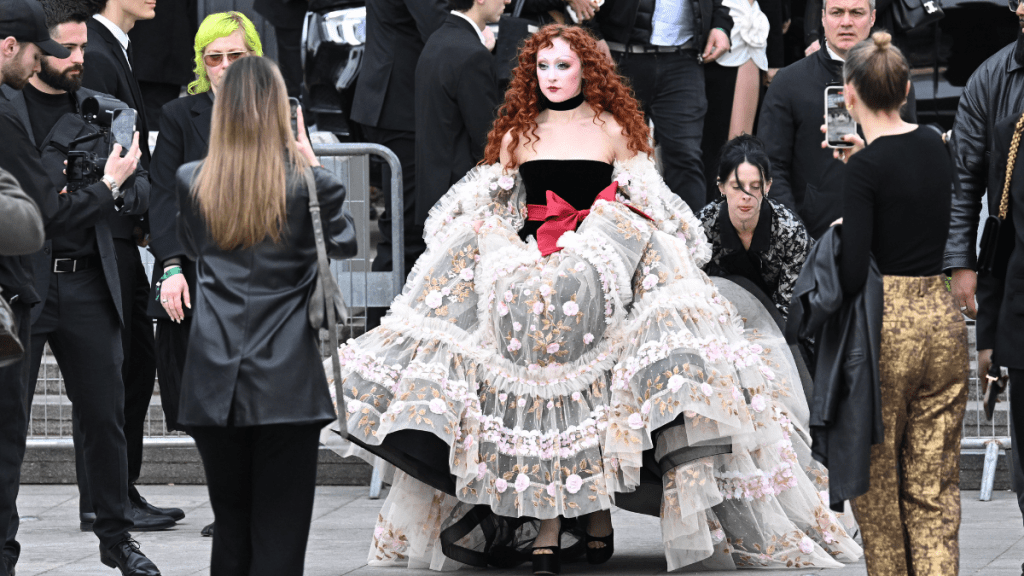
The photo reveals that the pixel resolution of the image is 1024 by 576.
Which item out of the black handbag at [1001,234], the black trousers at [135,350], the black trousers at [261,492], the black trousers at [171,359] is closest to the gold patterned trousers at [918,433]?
the black handbag at [1001,234]

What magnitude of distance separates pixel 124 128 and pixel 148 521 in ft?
7.30

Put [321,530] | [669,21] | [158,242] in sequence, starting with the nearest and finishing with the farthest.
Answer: [158,242]
[321,530]
[669,21]

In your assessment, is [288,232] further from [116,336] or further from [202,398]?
[116,336]

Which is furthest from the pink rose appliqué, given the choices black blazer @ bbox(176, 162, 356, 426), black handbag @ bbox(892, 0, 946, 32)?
black handbag @ bbox(892, 0, 946, 32)

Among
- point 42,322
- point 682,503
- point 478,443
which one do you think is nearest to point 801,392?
point 682,503

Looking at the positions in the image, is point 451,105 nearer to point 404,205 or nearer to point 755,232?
point 404,205

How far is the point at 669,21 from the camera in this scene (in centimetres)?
805

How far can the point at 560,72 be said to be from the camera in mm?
6348

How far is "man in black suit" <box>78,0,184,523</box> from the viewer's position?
6.51 metres

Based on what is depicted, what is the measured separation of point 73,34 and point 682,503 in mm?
3122

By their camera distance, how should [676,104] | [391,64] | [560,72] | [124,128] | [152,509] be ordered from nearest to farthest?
[124,128] < [560,72] < [152,509] < [391,64] < [676,104]

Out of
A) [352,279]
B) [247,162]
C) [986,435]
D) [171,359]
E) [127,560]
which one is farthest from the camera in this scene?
[352,279]

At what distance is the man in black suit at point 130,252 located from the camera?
6512 mm

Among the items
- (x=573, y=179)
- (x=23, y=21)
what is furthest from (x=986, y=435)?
(x=23, y=21)
